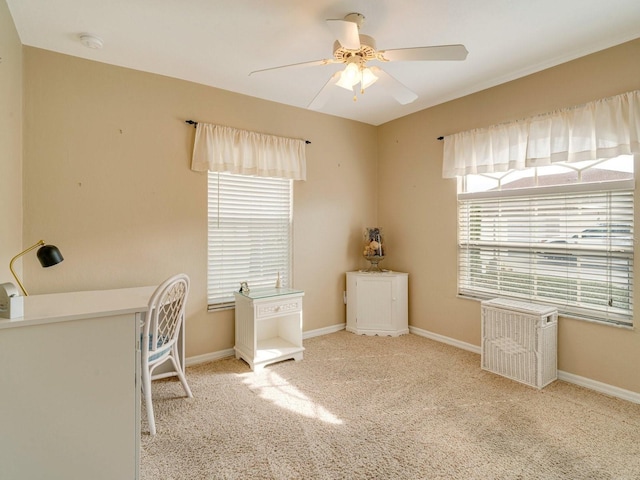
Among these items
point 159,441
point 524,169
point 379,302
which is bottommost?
point 159,441

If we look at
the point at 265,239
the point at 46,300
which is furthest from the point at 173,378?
Answer: the point at 265,239

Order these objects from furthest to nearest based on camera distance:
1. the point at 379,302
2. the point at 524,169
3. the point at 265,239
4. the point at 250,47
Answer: the point at 379,302 → the point at 265,239 → the point at 524,169 → the point at 250,47

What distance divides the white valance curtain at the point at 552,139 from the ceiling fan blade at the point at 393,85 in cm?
116

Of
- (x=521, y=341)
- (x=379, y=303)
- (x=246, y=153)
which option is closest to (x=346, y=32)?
(x=246, y=153)

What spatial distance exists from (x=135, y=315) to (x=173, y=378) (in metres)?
1.43

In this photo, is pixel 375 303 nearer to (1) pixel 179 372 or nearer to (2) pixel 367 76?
A: (1) pixel 179 372

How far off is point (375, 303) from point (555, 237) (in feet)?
6.24

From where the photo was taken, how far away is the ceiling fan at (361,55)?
1.80m

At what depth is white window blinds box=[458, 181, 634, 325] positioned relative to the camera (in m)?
2.50

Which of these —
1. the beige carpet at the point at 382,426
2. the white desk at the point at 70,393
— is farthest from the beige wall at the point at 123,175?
the white desk at the point at 70,393

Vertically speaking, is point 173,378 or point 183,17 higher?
point 183,17

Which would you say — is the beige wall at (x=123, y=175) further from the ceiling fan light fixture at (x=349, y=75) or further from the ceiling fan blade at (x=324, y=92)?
the ceiling fan light fixture at (x=349, y=75)

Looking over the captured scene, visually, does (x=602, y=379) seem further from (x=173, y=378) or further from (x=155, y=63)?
(x=155, y=63)

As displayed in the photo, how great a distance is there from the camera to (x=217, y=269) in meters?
3.31
